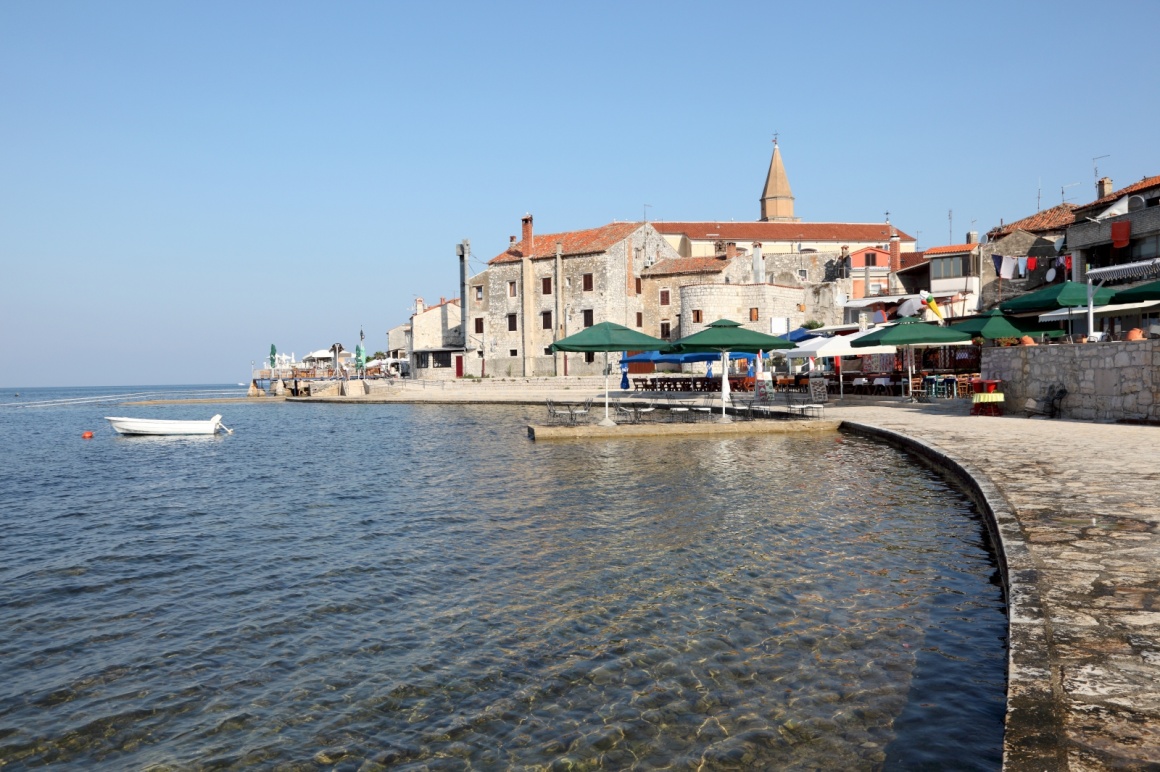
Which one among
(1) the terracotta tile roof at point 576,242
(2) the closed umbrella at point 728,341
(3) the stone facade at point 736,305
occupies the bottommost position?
(2) the closed umbrella at point 728,341

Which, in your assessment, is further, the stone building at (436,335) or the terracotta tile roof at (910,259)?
the stone building at (436,335)

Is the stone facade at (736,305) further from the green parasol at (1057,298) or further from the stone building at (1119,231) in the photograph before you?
the green parasol at (1057,298)

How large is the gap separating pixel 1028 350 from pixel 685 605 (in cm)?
1576

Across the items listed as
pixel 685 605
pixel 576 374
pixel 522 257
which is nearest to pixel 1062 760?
pixel 685 605

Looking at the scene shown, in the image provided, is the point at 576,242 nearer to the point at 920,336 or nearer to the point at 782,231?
the point at 782,231

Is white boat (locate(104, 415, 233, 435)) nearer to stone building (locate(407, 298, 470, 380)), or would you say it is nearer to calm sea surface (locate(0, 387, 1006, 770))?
calm sea surface (locate(0, 387, 1006, 770))

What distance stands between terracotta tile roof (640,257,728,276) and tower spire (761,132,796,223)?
3020 cm

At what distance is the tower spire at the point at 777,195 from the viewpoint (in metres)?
85.7

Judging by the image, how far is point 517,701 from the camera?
538cm

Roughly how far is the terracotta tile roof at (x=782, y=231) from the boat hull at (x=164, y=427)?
48893 millimetres

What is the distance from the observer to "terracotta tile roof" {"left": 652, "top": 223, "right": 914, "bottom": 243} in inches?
2859

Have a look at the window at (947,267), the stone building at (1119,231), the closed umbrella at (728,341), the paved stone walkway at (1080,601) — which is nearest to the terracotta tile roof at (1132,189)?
the stone building at (1119,231)

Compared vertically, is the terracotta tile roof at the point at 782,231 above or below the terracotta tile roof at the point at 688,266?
above

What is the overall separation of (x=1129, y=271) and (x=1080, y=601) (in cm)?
3325
